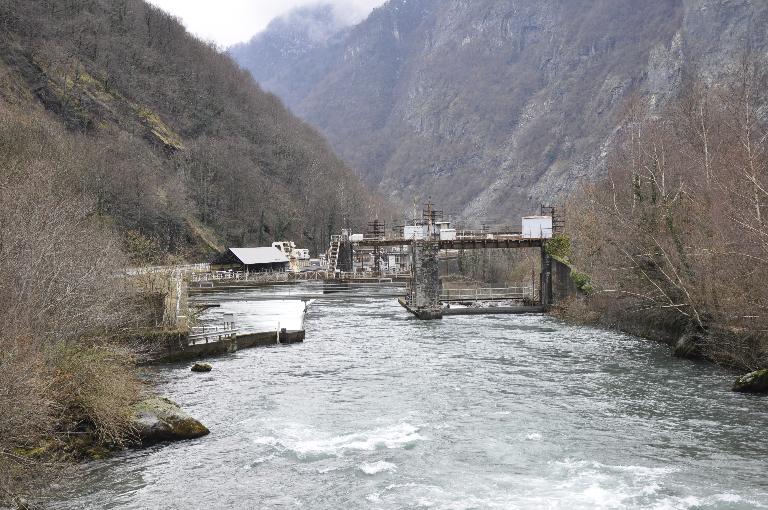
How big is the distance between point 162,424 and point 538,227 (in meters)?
45.9

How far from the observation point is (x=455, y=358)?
116 feet

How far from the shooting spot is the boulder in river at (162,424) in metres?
20.9

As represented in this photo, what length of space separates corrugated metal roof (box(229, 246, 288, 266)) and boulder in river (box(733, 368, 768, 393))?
261 feet

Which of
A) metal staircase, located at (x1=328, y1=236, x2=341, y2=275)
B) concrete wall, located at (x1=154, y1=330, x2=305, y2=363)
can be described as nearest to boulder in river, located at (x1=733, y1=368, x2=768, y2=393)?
concrete wall, located at (x1=154, y1=330, x2=305, y2=363)

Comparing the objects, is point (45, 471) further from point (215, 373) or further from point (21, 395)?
point (215, 373)

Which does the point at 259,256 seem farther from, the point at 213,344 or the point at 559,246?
the point at 213,344

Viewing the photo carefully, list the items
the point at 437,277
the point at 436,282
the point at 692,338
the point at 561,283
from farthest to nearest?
the point at 561,283 < the point at 437,277 < the point at 436,282 < the point at 692,338

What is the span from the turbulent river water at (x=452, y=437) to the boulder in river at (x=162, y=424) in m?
0.44

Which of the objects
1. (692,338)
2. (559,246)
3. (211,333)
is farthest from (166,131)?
(692,338)

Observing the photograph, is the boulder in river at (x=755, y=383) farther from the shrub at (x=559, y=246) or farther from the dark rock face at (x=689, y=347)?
the shrub at (x=559, y=246)

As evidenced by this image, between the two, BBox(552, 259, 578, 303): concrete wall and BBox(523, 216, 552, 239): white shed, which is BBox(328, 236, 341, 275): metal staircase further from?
BBox(552, 259, 578, 303): concrete wall

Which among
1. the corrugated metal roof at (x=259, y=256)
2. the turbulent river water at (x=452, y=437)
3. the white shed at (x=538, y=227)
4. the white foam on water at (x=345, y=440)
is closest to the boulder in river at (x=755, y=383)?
the turbulent river water at (x=452, y=437)

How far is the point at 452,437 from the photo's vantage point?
21078 mm

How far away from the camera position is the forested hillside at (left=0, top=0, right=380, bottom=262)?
9156 cm
